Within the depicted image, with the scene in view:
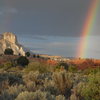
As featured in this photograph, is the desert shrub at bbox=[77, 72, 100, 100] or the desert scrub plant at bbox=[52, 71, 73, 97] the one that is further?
the desert scrub plant at bbox=[52, 71, 73, 97]

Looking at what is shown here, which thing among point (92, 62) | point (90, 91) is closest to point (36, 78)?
point (90, 91)

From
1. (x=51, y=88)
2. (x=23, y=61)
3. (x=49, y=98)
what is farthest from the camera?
(x=23, y=61)

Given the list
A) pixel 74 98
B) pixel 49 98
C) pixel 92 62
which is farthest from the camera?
pixel 92 62

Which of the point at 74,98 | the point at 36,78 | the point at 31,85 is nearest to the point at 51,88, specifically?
the point at 31,85

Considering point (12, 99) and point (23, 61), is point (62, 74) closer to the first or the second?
point (12, 99)

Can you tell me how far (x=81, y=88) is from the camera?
2114 cm

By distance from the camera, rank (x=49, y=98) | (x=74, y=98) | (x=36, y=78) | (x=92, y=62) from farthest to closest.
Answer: (x=92, y=62)
(x=36, y=78)
(x=74, y=98)
(x=49, y=98)

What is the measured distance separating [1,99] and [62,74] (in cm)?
1099

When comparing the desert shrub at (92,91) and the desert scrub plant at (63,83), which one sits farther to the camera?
the desert scrub plant at (63,83)

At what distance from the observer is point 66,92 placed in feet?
73.6

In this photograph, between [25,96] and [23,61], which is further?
[23,61]

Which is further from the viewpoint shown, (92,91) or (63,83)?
(63,83)

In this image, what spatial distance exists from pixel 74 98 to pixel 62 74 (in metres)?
6.78

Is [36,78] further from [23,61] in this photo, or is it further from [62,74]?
[23,61]
